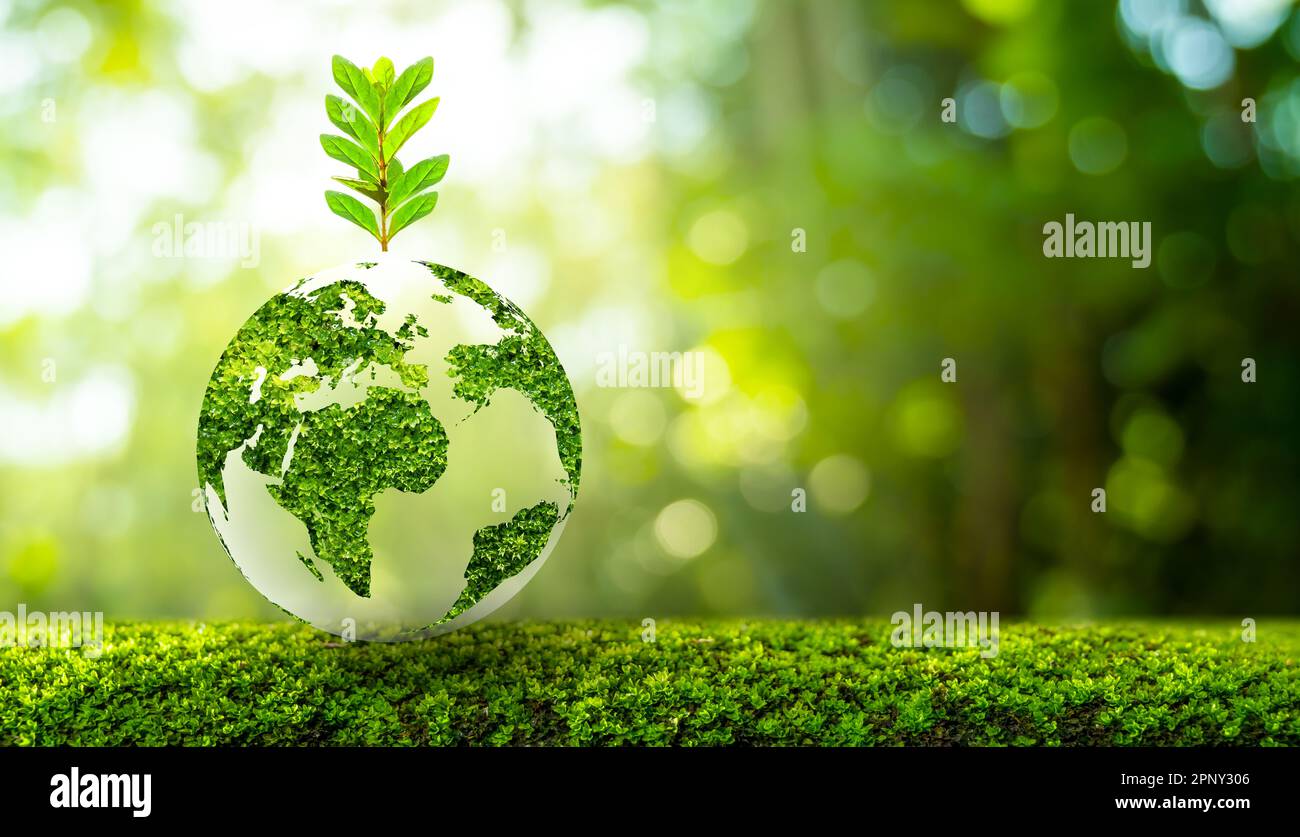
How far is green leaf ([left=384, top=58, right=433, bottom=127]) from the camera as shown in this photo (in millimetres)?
2748

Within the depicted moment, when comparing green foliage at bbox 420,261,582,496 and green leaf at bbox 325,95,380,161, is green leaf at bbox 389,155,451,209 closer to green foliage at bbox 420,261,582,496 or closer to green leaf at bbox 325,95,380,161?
green leaf at bbox 325,95,380,161

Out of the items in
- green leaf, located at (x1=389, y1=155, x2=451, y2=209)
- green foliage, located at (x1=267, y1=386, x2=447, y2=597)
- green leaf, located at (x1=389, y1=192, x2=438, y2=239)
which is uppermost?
green leaf, located at (x1=389, y1=155, x2=451, y2=209)

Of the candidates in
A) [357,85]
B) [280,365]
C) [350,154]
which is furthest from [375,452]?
[357,85]

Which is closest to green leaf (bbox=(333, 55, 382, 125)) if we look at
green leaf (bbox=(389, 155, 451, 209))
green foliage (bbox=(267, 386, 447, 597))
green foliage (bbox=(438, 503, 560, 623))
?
green leaf (bbox=(389, 155, 451, 209))

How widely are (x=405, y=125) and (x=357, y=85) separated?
5.7 inches

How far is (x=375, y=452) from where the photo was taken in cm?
243

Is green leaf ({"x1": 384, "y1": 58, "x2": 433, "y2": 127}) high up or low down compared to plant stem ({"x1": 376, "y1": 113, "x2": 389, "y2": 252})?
up

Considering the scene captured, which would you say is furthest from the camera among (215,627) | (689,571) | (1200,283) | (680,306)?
(689,571)

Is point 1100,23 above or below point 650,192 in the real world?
above
